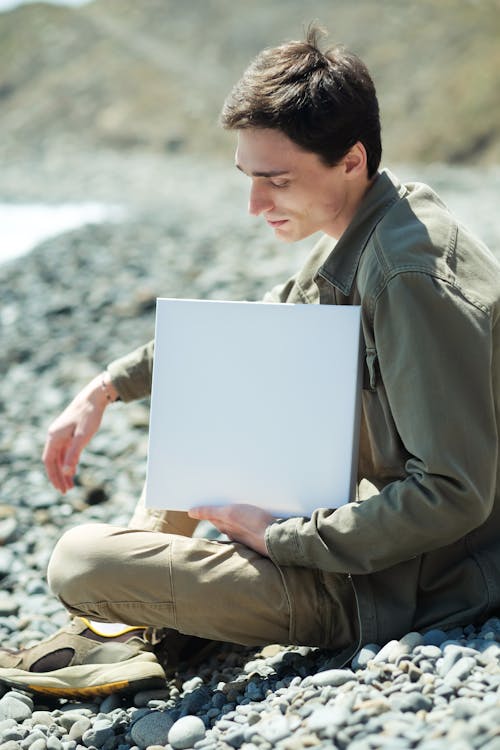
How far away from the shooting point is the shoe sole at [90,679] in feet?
9.88

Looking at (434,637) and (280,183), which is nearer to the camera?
(434,637)

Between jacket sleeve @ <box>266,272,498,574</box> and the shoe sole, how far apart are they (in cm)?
78

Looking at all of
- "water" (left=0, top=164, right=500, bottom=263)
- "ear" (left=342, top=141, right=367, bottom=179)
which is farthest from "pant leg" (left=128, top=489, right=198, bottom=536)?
"water" (left=0, top=164, right=500, bottom=263)

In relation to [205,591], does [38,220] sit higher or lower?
higher

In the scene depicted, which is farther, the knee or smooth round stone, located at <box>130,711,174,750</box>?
the knee

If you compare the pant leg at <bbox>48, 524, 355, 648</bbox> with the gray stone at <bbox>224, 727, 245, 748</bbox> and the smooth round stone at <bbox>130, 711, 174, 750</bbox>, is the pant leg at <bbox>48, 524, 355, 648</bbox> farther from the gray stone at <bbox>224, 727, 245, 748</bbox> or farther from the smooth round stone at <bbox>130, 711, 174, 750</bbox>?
the gray stone at <bbox>224, 727, 245, 748</bbox>

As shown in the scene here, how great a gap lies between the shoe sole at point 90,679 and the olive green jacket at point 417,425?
597 millimetres

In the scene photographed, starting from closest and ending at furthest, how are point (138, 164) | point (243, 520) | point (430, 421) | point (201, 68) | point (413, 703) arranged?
point (413, 703), point (430, 421), point (243, 520), point (138, 164), point (201, 68)

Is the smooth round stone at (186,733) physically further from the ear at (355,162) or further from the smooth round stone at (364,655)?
the ear at (355,162)

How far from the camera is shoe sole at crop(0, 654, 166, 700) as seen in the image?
119 inches

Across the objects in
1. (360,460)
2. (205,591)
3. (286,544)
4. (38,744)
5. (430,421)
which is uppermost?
(430,421)

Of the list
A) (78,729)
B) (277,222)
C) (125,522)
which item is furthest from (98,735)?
(125,522)

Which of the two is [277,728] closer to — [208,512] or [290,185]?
[208,512]

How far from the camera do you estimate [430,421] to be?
255cm
